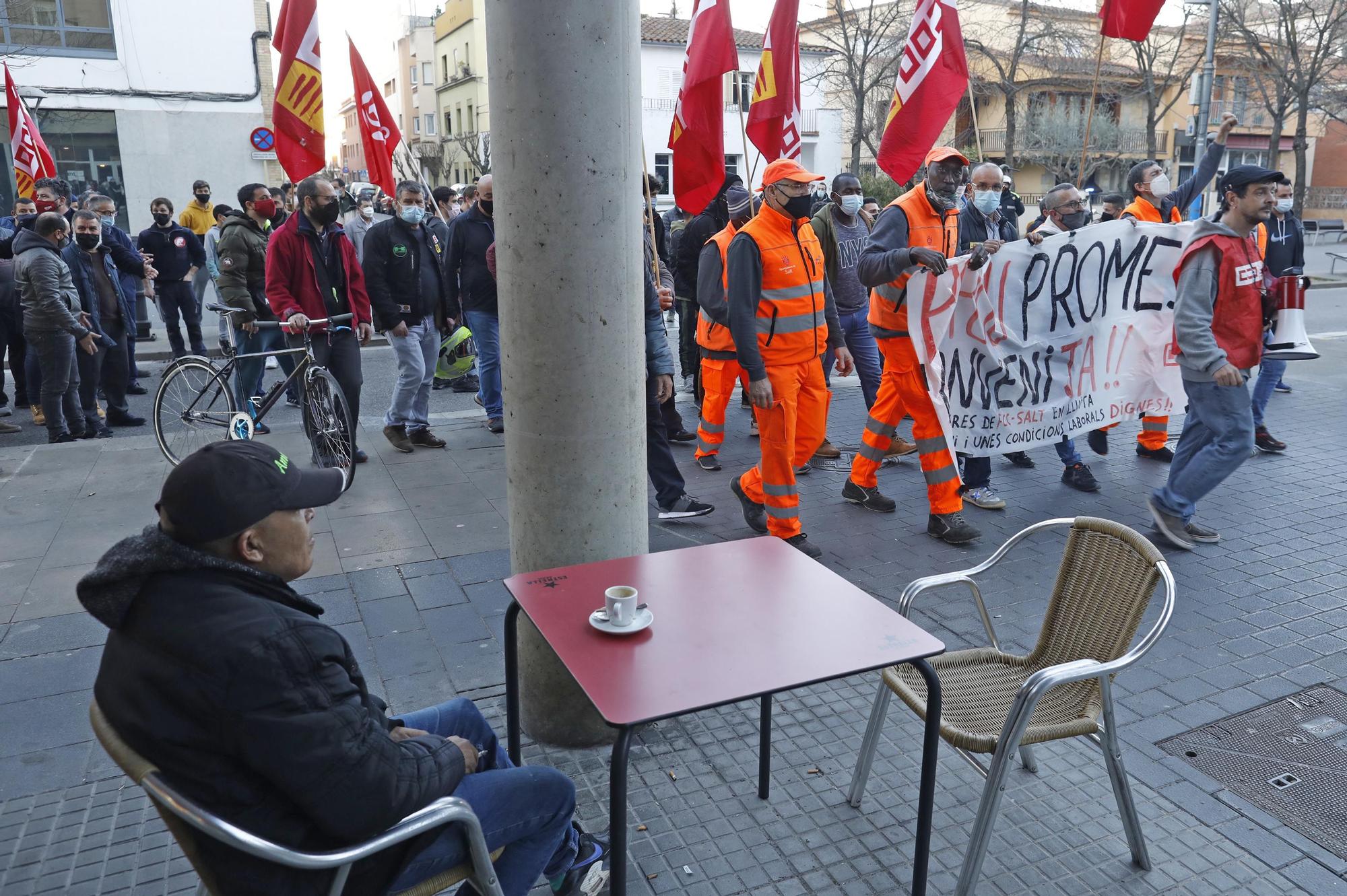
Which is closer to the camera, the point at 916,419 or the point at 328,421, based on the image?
the point at 916,419

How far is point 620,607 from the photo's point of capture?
2564mm

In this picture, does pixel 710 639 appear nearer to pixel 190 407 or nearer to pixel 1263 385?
pixel 190 407

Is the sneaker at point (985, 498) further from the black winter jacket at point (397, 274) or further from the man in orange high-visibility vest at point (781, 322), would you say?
the black winter jacket at point (397, 274)

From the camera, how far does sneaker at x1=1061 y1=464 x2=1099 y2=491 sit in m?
6.71

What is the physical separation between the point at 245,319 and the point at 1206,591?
6.88m

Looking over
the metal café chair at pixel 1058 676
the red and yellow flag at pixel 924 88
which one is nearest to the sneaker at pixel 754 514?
the red and yellow flag at pixel 924 88

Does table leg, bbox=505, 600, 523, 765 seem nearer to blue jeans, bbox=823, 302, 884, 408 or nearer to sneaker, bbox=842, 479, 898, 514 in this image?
sneaker, bbox=842, 479, 898, 514

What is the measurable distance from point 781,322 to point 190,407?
15.0 feet

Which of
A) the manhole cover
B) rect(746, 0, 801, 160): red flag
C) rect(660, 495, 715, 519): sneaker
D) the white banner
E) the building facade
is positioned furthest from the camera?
the building facade

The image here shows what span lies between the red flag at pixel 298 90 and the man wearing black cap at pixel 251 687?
5.91 m

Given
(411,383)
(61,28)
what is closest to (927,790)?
(411,383)

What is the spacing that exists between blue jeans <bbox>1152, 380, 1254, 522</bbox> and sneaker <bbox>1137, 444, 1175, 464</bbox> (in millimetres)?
1850

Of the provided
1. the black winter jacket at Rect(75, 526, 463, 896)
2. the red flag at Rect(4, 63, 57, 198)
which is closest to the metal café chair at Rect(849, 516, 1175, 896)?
the black winter jacket at Rect(75, 526, 463, 896)

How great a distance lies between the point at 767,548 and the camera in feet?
10.4
